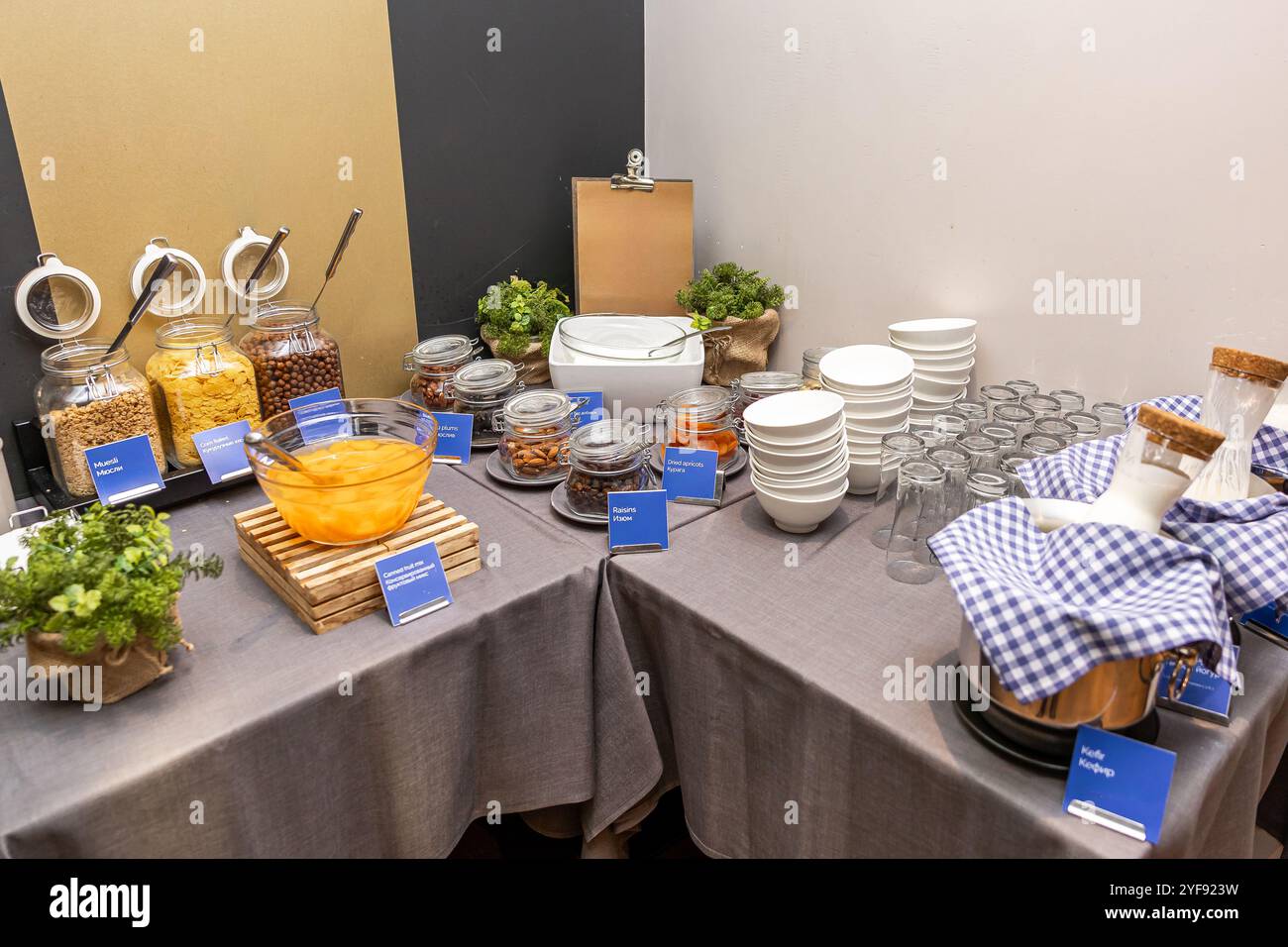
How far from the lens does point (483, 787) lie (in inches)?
53.1

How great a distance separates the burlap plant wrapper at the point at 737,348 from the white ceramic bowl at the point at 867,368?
37 cm

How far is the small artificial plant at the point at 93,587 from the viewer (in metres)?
0.93

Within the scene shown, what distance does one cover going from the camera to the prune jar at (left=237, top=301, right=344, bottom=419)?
1575 millimetres

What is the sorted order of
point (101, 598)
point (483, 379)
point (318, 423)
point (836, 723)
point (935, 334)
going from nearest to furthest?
point (101, 598)
point (836, 723)
point (318, 423)
point (935, 334)
point (483, 379)

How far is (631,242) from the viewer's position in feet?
6.77

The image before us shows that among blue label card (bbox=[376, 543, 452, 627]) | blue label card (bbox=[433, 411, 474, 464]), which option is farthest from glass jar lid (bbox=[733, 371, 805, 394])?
blue label card (bbox=[376, 543, 452, 627])

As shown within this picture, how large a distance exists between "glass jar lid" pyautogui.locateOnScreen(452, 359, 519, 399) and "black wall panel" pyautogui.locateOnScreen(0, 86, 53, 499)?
728 millimetres

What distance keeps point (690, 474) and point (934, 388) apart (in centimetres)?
56

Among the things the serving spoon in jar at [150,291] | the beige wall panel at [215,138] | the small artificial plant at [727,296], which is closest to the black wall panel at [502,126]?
the beige wall panel at [215,138]

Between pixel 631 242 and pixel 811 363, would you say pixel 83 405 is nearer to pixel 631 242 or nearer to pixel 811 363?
pixel 631 242

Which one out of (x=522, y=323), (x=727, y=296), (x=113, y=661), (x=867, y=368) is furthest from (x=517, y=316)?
(x=113, y=661)

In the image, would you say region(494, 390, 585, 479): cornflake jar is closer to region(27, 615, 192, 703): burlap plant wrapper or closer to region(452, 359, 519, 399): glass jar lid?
region(452, 359, 519, 399): glass jar lid

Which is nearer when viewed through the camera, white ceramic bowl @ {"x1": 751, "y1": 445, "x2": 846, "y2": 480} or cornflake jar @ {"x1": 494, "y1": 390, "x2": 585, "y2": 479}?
white ceramic bowl @ {"x1": 751, "y1": 445, "x2": 846, "y2": 480}

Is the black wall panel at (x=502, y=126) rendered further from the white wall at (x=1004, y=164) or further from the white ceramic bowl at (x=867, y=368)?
the white ceramic bowl at (x=867, y=368)
